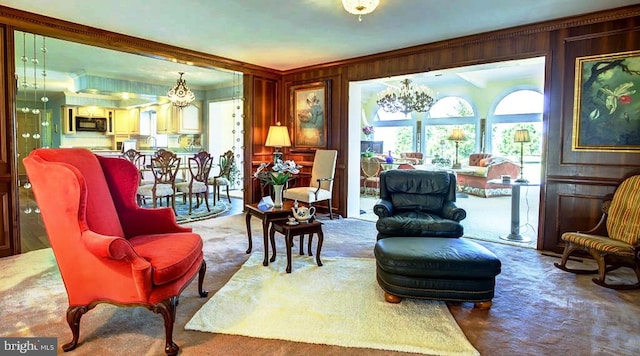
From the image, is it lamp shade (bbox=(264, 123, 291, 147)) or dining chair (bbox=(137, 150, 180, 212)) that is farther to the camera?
lamp shade (bbox=(264, 123, 291, 147))

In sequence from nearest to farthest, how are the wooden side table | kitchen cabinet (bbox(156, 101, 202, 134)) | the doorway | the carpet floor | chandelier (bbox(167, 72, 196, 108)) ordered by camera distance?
the carpet floor < the wooden side table < the doorway < chandelier (bbox(167, 72, 196, 108)) < kitchen cabinet (bbox(156, 101, 202, 134))

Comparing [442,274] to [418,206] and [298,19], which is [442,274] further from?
[298,19]

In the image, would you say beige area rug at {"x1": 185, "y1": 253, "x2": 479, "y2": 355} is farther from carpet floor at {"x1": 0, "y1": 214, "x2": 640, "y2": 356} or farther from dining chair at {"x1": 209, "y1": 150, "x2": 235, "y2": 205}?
dining chair at {"x1": 209, "y1": 150, "x2": 235, "y2": 205}

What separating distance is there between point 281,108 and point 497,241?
13.8 feet

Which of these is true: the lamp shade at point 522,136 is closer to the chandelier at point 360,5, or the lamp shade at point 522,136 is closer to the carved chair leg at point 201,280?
the chandelier at point 360,5

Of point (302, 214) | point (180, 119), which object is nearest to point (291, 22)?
point (302, 214)

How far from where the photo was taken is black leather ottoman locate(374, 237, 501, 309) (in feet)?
8.54

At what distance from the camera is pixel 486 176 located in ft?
28.1

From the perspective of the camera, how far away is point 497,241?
15.3 ft

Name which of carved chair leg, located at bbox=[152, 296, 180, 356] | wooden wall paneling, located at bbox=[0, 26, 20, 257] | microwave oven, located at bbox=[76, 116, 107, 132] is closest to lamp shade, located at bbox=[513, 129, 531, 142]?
carved chair leg, located at bbox=[152, 296, 180, 356]

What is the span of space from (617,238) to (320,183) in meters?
3.57

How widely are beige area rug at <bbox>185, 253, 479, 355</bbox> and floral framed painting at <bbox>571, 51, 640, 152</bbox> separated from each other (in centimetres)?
263

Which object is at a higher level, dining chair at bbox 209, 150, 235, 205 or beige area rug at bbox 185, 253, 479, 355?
dining chair at bbox 209, 150, 235, 205

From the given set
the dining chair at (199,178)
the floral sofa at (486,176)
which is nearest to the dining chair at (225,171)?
the dining chair at (199,178)
